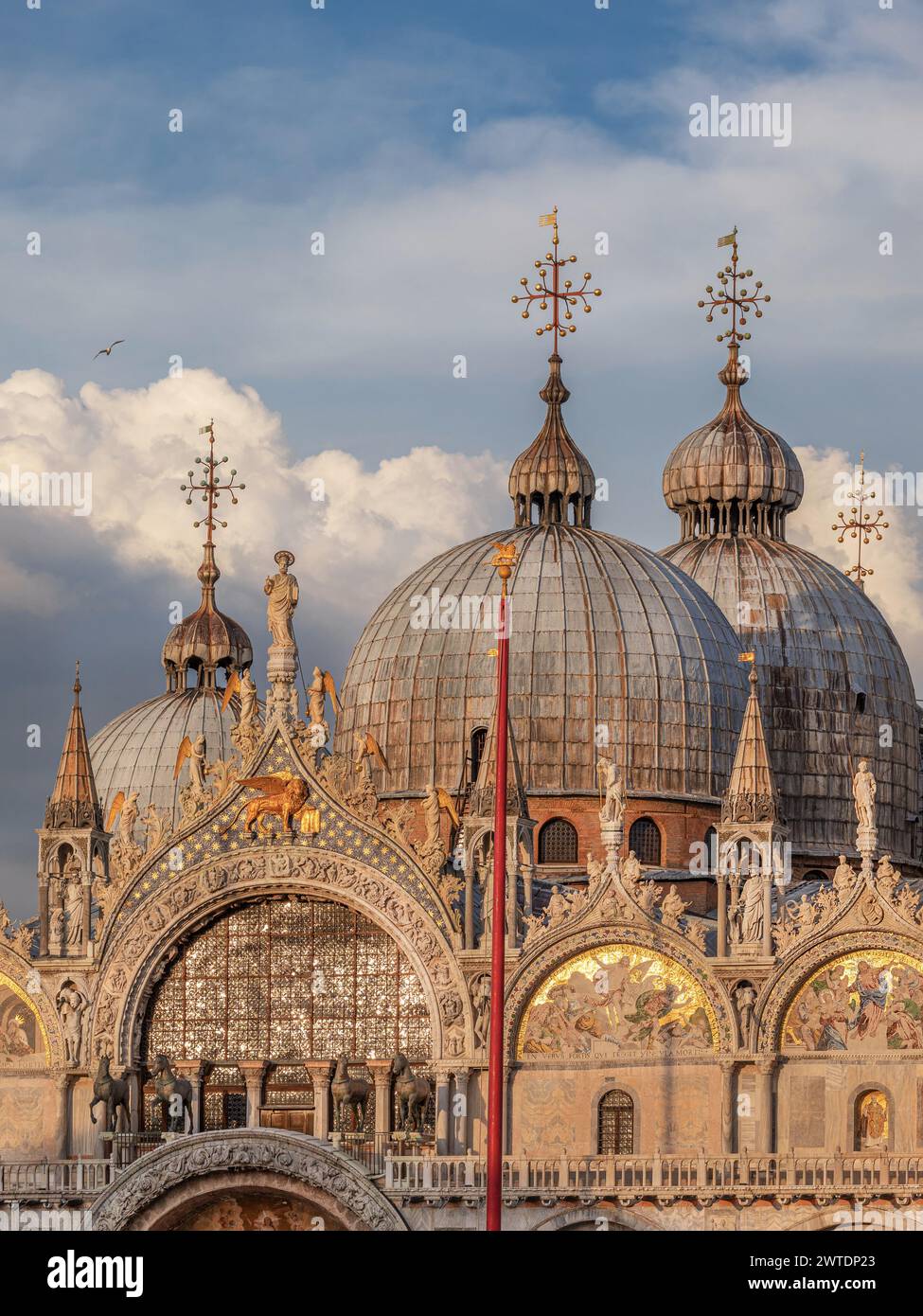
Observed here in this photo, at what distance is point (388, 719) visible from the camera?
249ft

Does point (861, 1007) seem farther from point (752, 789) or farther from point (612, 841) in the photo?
point (612, 841)

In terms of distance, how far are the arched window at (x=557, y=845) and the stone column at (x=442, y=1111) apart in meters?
8.71

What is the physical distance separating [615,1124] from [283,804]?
811cm

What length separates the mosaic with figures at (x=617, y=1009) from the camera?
64.7 meters

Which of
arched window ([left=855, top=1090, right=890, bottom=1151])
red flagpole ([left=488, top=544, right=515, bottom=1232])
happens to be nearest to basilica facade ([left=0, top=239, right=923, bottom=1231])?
arched window ([left=855, top=1090, right=890, bottom=1151])

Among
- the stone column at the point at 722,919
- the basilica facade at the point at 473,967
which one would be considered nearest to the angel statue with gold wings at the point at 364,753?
the basilica facade at the point at 473,967

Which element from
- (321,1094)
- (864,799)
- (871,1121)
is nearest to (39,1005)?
(321,1094)

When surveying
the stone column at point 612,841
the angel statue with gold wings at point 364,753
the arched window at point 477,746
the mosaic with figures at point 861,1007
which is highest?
the arched window at point 477,746

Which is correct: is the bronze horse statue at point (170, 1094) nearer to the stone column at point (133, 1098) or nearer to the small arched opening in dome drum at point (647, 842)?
the stone column at point (133, 1098)

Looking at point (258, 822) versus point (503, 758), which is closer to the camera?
Result: point (503, 758)

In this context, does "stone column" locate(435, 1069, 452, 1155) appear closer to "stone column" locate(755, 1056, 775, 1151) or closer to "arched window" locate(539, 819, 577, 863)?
"stone column" locate(755, 1056, 775, 1151)
